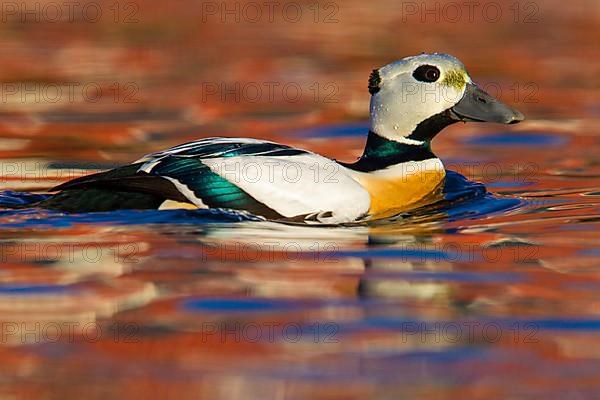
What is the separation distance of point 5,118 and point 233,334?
24.4 ft

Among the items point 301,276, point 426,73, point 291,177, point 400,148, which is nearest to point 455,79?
point 426,73

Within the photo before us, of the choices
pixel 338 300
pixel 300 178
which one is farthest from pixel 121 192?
pixel 338 300

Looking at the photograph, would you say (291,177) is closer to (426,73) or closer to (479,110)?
(426,73)

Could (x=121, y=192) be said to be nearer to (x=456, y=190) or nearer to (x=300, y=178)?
(x=300, y=178)

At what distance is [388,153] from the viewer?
9.22m

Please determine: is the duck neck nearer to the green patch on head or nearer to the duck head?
the duck head

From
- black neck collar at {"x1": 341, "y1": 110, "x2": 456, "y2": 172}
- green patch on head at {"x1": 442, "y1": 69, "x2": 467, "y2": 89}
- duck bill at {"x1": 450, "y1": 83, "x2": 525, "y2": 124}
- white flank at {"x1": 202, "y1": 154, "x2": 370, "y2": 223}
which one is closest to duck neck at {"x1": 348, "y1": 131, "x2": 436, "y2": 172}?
black neck collar at {"x1": 341, "y1": 110, "x2": 456, "y2": 172}

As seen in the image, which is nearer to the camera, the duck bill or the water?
the water

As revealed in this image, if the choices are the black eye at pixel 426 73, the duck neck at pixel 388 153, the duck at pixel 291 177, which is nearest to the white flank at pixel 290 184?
the duck at pixel 291 177

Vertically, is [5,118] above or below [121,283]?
above

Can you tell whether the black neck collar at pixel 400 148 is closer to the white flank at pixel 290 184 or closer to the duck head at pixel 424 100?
the duck head at pixel 424 100

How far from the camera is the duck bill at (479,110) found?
9.24m

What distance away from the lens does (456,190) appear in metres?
9.61

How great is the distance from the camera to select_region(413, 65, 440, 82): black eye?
9109 mm
